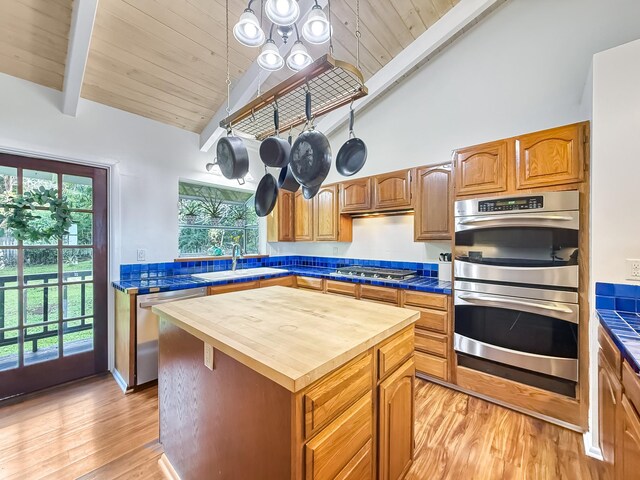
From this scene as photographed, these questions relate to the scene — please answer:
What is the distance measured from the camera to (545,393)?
1982 millimetres

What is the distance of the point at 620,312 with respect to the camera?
156cm

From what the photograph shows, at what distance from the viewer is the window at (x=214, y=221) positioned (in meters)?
3.52

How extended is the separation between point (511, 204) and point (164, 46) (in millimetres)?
3067

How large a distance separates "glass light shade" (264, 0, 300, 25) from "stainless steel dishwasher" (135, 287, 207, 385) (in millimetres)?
2323

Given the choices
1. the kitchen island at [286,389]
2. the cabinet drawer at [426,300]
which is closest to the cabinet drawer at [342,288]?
the cabinet drawer at [426,300]

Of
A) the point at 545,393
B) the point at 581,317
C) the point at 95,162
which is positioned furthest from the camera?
the point at 95,162

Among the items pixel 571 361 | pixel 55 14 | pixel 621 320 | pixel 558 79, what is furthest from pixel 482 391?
pixel 55 14

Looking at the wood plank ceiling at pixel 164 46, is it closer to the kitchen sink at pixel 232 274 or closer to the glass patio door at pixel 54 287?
the glass patio door at pixel 54 287

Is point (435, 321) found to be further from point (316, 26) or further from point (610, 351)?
point (316, 26)

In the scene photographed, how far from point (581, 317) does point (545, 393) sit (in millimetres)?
605

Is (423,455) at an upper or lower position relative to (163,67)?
lower

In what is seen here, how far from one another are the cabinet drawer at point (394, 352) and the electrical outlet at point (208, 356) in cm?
74

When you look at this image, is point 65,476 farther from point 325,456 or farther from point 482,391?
point 482,391

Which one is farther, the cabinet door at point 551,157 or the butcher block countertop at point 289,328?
the cabinet door at point 551,157
